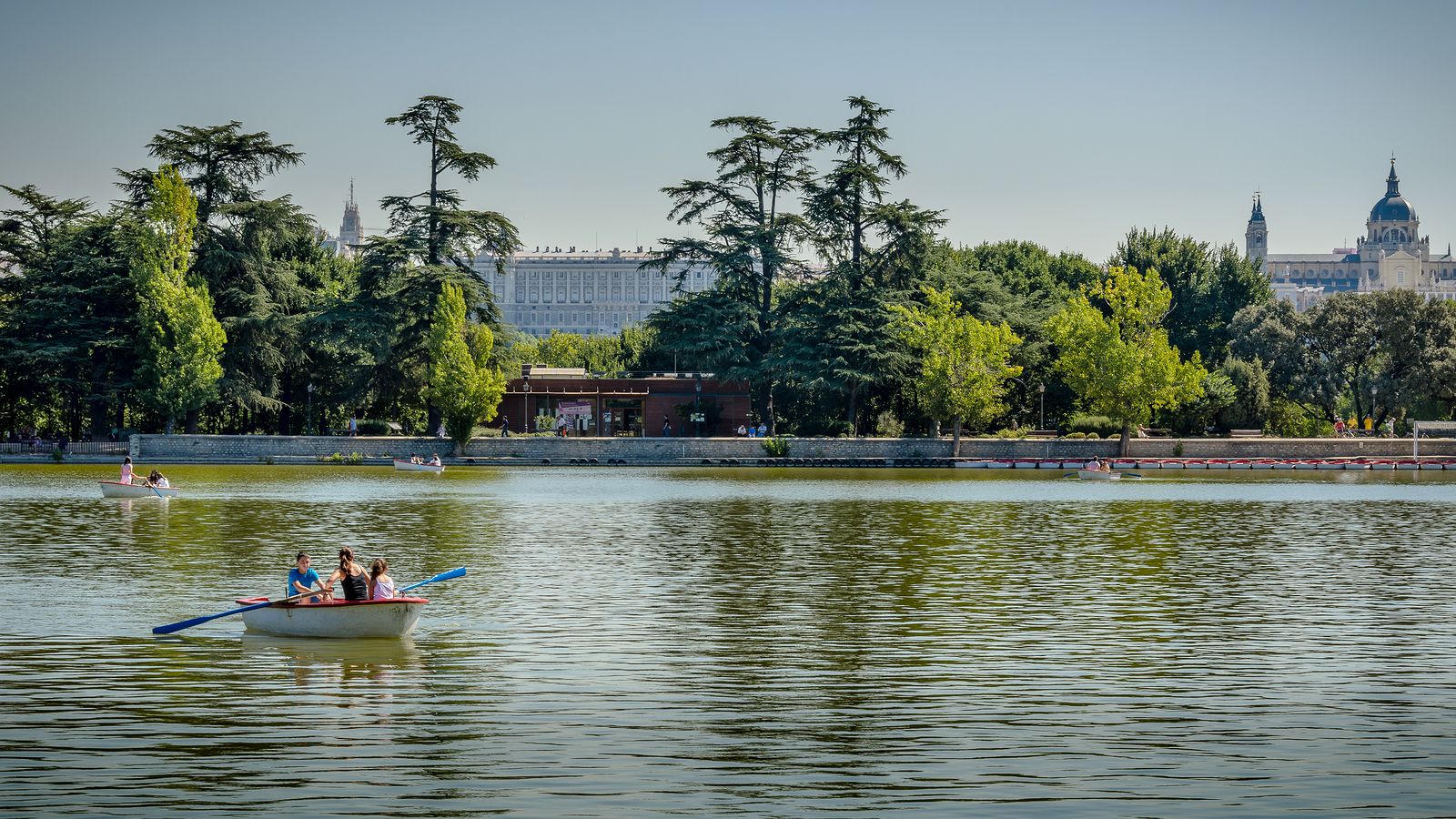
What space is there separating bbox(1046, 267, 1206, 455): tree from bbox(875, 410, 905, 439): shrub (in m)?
9.62

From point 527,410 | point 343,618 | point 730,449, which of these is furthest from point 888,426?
point 343,618

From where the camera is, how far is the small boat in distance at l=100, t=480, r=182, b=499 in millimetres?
50969

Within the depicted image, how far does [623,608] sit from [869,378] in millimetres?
56452

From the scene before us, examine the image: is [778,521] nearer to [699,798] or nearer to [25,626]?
[25,626]

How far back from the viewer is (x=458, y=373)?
78.2 meters

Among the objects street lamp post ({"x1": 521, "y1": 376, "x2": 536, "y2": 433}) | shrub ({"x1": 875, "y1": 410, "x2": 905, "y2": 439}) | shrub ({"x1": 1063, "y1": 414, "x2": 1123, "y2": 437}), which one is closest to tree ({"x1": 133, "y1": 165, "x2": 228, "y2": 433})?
street lamp post ({"x1": 521, "y1": 376, "x2": 536, "y2": 433})

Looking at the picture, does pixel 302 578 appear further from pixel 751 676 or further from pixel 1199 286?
pixel 1199 286

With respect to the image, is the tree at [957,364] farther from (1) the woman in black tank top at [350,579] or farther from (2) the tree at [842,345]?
(1) the woman in black tank top at [350,579]

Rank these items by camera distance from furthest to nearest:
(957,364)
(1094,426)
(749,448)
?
(1094,426)
(749,448)
(957,364)

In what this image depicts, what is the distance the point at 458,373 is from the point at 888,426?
80.0 feet

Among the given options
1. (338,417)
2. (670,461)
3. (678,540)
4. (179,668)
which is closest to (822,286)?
(670,461)

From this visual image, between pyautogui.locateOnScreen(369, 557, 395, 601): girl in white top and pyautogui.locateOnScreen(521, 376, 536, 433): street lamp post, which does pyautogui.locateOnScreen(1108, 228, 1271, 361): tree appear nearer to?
pyautogui.locateOnScreen(521, 376, 536, 433): street lamp post

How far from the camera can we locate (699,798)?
41.4 feet

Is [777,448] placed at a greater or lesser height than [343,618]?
greater
